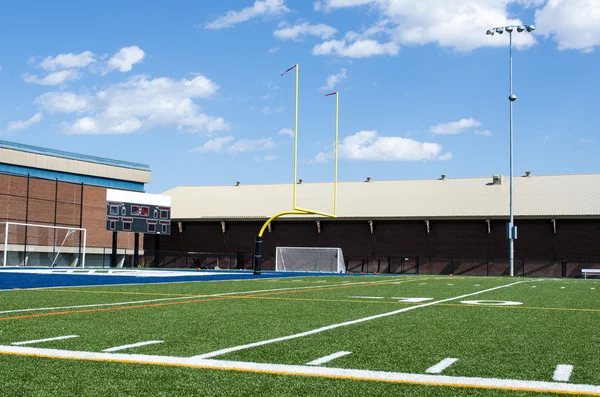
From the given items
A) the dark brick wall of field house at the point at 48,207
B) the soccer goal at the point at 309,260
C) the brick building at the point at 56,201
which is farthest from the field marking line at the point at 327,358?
the dark brick wall of field house at the point at 48,207

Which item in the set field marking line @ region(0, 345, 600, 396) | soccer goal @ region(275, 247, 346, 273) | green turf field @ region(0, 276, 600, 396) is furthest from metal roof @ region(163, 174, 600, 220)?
field marking line @ region(0, 345, 600, 396)

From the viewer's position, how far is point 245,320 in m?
8.60

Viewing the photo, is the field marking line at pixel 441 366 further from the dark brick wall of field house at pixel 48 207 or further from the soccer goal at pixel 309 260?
the dark brick wall of field house at pixel 48 207

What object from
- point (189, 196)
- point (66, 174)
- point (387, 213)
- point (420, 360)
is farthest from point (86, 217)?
point (420, 360)

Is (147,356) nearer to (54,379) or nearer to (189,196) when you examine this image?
(54,379)

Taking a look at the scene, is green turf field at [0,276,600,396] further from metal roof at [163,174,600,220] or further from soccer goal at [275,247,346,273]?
metal roof at [163,174,600,220]

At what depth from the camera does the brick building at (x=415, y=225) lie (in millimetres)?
41219

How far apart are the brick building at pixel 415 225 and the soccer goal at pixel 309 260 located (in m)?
2.83

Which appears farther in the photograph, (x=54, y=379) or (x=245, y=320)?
(x=245, y=320)

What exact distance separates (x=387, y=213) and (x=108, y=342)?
39.7 m

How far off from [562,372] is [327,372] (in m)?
1.75

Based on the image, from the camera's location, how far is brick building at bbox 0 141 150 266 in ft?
148

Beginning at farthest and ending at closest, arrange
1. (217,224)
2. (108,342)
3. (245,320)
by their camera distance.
A: (217,224)
(245,320)
(108,342)

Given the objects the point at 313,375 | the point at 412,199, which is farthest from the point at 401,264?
the point at 313,375
